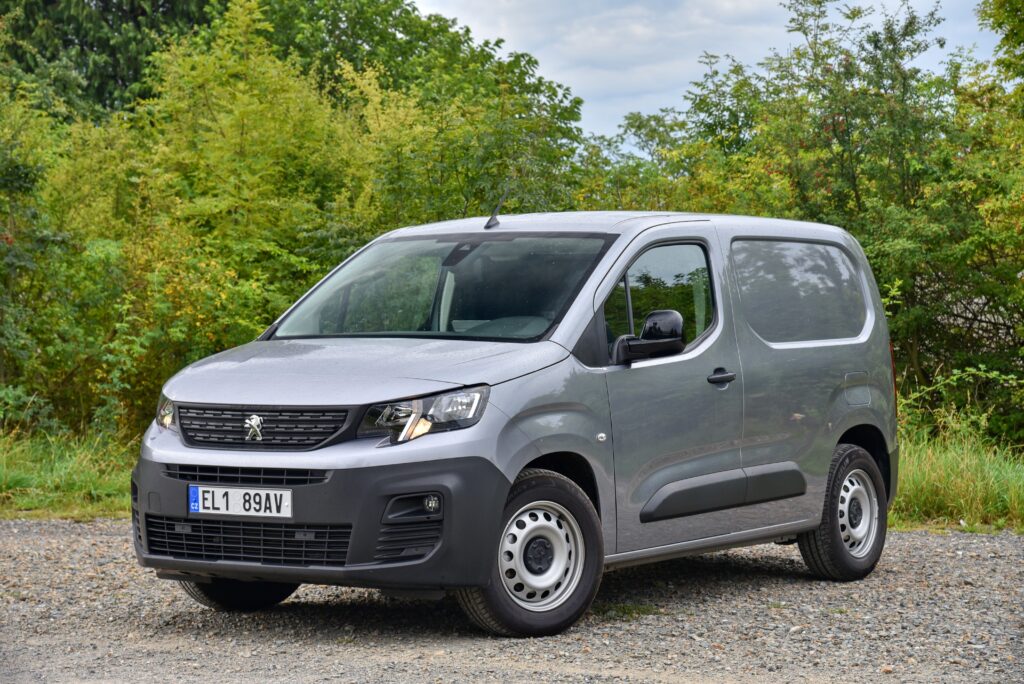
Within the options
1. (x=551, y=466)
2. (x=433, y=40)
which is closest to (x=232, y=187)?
(x=551, y=466)

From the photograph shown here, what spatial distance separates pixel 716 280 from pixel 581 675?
8.93ft

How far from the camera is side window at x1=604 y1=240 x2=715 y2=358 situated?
6988mm

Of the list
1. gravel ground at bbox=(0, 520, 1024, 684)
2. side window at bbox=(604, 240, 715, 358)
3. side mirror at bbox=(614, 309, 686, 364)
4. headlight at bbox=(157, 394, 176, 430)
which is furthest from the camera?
side window at bbox=(604, 240, 715, 358)

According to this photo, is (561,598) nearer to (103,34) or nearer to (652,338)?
(652,338)

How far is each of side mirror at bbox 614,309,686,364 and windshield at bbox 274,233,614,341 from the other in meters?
0.34

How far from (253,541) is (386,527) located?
1.93ft

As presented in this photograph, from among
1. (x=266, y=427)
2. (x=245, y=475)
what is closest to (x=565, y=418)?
(x=266, y=427)

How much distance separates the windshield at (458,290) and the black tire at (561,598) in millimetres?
724

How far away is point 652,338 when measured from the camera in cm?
→ 689

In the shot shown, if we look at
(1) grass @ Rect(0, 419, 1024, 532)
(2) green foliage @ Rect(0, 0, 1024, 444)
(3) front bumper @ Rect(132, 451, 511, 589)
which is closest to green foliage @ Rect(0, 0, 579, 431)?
(2) green foliage @ Rect(0, 0, 1024, 444)

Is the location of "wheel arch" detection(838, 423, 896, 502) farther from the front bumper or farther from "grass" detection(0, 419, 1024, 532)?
the front bumper

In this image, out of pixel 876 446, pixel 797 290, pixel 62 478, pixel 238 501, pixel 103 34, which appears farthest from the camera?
pixel 103 34

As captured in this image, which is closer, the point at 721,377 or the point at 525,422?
the point at 525,422

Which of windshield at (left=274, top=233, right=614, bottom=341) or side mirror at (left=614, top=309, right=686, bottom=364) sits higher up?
windshield at (left=274, top=233, right=614, bottom=341)
